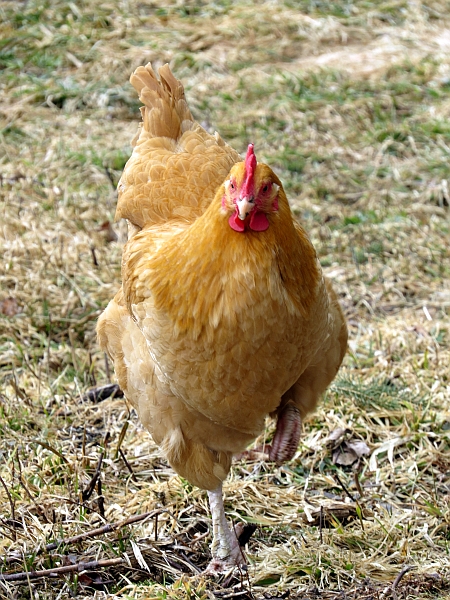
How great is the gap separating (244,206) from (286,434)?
1.22 metres

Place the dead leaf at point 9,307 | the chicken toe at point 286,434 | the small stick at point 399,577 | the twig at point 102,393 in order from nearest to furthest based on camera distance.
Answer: the small stick at point 399,577
the chicken toe at point 286,434
the twig at point 102,393
the dead leaf at point 9,307

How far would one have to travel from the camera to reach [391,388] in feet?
15.0

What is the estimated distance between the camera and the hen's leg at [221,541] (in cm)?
353

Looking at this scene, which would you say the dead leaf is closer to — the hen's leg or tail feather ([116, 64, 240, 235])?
tail feather ([116, 64, 240, 235])

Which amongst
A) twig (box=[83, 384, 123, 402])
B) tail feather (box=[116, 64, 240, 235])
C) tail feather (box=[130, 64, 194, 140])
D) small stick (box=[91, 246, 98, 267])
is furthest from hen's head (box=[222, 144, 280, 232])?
small stick (box=[91, 246, 98, 267])

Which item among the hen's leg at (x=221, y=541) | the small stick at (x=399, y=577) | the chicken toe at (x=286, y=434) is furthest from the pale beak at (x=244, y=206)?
the small stick at (x=399, y=577)

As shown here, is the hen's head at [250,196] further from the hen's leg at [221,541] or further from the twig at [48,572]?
the twig at [48,572]

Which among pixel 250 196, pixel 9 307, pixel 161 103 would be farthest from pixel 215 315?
pixel 9 307

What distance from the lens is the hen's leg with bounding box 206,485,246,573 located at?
3.53 m

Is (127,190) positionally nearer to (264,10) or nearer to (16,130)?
(16,130)

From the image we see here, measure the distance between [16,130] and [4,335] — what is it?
288 cm

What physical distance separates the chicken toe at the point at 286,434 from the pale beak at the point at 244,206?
3.73ft

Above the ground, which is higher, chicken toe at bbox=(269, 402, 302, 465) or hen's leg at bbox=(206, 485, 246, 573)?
chicken toe at bbox=(269, 402, 302, 465)

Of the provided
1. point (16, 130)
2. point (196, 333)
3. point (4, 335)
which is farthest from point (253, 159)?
point (16, 130)
